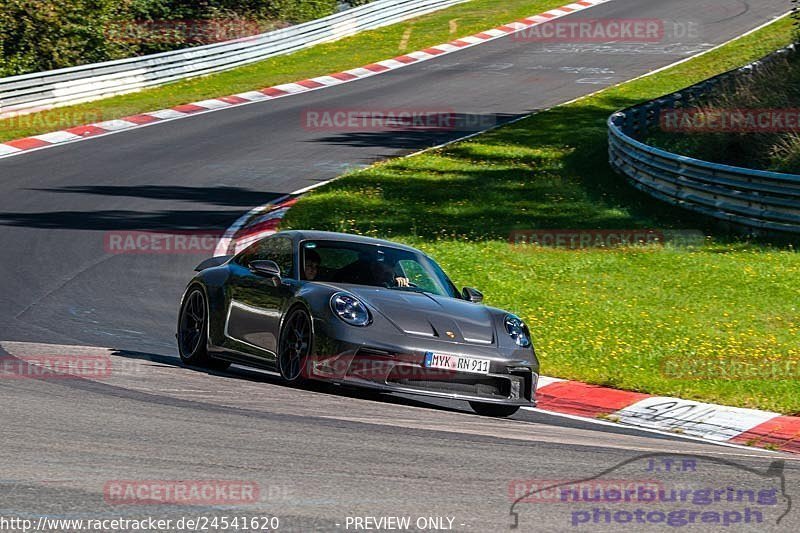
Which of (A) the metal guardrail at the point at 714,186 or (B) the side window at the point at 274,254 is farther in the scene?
(A) the metal guardrail at the point at 714,186

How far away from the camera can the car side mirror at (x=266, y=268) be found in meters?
10.8

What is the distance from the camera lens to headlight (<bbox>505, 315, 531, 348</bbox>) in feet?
34.6

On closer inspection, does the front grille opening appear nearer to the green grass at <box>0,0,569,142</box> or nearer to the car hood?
the car hood

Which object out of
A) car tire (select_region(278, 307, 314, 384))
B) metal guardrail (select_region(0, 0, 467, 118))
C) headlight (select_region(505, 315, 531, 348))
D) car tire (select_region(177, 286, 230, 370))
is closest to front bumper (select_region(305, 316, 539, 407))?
car tire (select_region(278, 307, 314, 384))

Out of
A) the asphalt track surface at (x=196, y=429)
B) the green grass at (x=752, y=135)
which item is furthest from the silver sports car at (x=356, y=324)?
the green grass at (x=752, y=135)

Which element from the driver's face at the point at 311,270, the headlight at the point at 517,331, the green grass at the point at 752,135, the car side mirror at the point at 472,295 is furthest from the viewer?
the green grass at the point at 752,135

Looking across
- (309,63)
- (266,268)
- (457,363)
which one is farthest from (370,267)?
(309,63)

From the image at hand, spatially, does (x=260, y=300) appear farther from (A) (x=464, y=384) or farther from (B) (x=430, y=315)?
(A) (x=464, y=384)

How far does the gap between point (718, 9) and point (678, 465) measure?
137ft

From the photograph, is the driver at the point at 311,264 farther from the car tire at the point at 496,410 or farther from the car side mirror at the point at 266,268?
the car tire at the point at 496,410

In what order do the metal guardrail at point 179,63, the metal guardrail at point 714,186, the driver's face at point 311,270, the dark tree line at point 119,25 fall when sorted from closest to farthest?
the driver's face at point 311,270 → the metal guardrail at point 714,186 → the metal guardrail at point 179,63 → the dark tree line at point 119,25

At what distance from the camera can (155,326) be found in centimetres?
1406

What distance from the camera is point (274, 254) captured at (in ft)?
37.5

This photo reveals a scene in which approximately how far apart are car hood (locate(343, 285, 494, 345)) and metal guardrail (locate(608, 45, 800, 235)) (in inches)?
407
